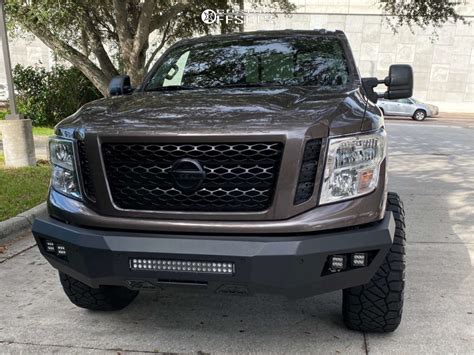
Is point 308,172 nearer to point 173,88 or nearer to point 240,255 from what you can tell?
point 240,255

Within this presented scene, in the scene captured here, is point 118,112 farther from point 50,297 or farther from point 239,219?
point 50,297

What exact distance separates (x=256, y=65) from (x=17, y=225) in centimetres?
308

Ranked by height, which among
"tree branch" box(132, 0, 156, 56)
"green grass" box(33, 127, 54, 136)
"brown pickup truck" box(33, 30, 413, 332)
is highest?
"tree branch" box(132, 0, 156, 56)

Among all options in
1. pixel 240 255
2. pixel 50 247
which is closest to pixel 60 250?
pixel 50 247

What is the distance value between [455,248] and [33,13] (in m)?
7.65

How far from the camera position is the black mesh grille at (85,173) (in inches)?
103

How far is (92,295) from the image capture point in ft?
10.6

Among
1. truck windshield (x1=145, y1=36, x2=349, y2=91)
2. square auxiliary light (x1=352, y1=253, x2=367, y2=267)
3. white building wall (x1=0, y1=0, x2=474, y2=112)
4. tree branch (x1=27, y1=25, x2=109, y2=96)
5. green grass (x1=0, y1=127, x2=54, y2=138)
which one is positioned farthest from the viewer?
white building wall (x1=0, y1=0, x2=474, y2=112)

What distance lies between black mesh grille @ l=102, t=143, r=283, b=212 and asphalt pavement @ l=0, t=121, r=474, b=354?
0.53m

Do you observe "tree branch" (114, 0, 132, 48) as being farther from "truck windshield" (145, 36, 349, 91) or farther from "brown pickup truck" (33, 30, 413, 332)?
"brown pickup truck" (33, 30, 413, 332)

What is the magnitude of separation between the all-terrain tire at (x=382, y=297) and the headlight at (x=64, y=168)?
5.71 feet

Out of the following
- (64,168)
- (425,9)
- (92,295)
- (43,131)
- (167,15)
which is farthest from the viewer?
(43,131)

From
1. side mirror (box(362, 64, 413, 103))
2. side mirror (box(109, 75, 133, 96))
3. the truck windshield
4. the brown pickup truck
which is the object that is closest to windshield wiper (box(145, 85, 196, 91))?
the truck windshield

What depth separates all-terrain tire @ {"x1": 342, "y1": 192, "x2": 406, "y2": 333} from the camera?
2.78 metres
